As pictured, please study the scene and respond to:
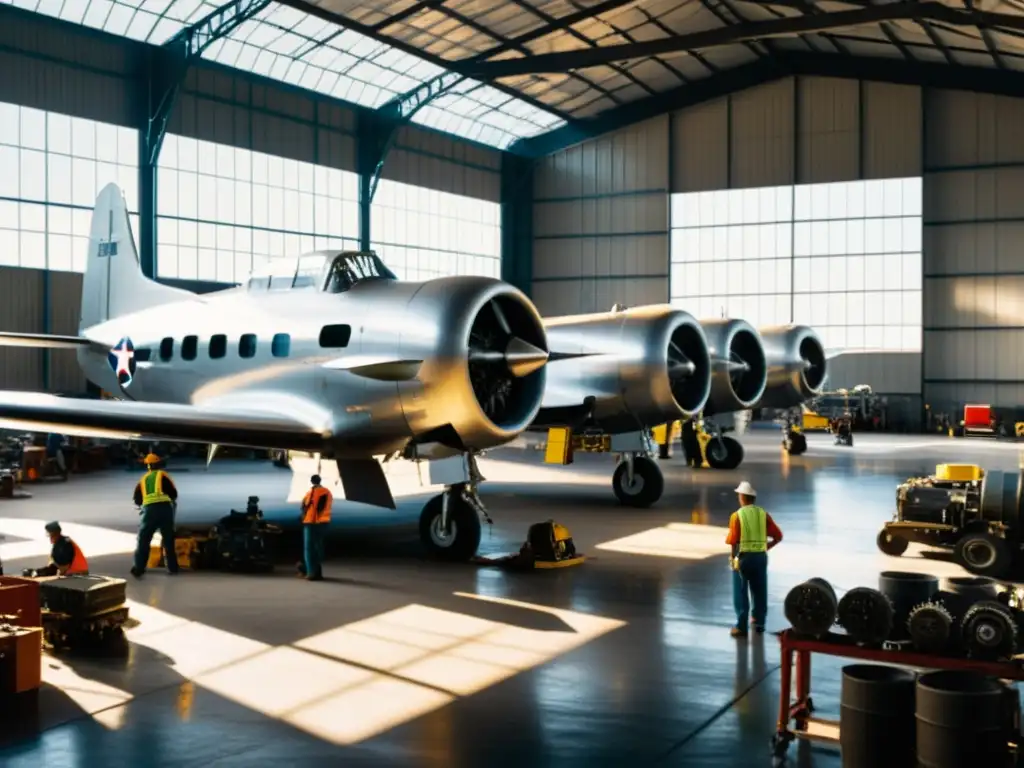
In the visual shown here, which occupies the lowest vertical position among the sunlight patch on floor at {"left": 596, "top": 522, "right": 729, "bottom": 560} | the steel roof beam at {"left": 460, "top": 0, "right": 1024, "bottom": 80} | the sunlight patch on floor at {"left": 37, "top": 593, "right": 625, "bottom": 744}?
the sunlight patch on floor at {"left": 37, "top": 593, "right": 625, "bottom": 744}

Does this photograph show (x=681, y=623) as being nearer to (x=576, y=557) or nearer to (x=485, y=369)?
(x=576, y=557)

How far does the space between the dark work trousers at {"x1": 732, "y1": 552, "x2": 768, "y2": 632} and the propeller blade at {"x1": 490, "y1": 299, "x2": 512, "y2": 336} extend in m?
5.79

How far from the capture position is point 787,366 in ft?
98.5

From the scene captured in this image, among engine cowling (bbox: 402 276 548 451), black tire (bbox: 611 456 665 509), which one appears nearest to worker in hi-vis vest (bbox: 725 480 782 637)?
engine cowling (bbox: 402 276 548 451)

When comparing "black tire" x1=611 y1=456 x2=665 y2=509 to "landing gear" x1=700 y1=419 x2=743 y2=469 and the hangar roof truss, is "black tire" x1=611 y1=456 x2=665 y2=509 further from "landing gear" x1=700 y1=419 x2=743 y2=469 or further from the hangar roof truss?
the hangar roof truss

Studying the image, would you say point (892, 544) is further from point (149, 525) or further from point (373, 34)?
point (373, 34)

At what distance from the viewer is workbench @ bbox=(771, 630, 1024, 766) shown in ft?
23.8

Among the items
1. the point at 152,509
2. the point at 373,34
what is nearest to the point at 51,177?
the point at 373,34

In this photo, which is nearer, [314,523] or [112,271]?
[314,523]

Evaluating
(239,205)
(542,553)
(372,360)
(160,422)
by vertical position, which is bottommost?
(542,553)

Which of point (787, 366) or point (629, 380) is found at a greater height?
point (787, 366)

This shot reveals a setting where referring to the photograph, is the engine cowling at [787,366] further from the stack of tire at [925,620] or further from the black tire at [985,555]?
the stack of tire at [925,620]

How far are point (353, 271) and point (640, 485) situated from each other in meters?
8.85

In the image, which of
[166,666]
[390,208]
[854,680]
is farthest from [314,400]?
[390,208]
